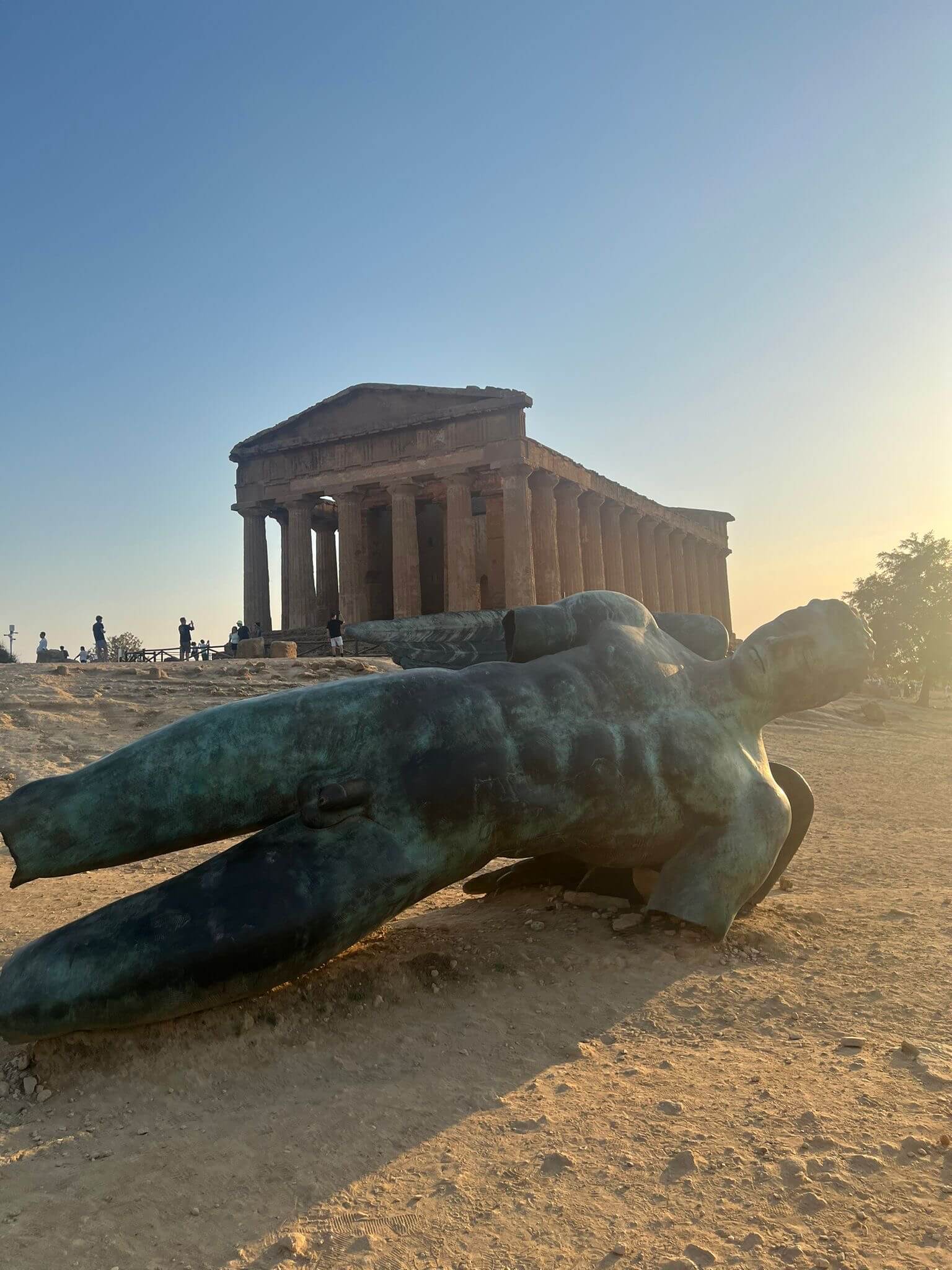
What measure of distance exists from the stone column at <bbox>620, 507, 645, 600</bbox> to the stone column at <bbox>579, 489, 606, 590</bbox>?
3317mm

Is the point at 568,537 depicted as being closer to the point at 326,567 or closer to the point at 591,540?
the point at 591,540

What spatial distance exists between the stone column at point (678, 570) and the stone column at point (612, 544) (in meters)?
7.15

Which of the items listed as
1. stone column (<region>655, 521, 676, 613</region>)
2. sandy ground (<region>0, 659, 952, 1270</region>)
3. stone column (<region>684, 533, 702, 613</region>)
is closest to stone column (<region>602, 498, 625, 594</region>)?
stone column (<region>655, 521, 676, 613</region>)

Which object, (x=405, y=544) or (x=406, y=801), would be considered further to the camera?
(x=405, y=544)

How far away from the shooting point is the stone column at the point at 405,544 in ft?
98.4

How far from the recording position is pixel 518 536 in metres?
28.0

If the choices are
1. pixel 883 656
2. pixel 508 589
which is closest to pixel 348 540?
pixel 508 589

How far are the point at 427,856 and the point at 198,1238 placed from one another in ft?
4.63

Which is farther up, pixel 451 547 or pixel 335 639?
pixel 451 547

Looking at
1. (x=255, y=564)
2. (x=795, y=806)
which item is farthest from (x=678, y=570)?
(x=795, y=806)

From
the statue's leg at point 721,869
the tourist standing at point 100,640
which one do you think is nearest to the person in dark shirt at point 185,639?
the tourist standing at point 100,640

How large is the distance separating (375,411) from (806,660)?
91.3ft

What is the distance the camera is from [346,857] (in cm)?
319

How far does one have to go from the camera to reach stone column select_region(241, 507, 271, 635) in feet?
108
